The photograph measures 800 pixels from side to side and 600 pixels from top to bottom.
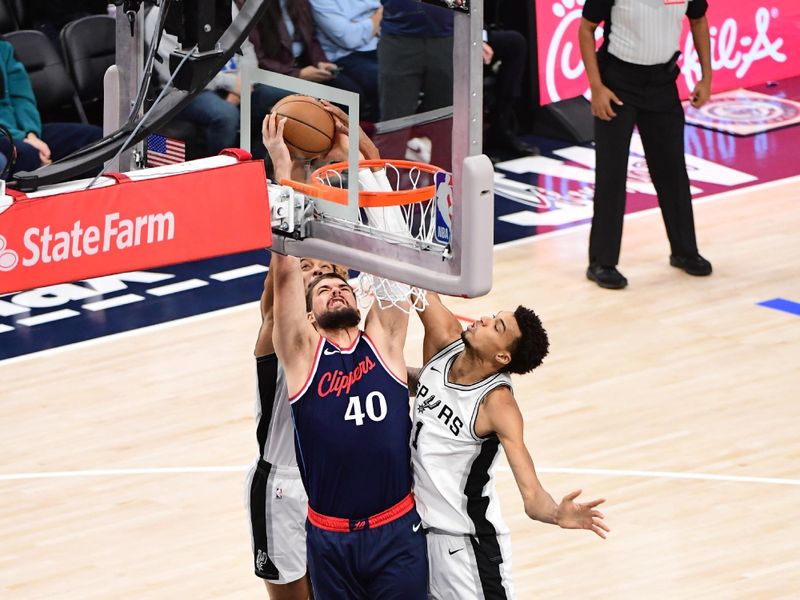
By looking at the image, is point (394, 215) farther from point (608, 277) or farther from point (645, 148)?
point (645, 148)

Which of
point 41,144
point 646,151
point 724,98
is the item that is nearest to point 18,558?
point 41,144

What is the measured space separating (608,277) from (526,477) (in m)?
4.80

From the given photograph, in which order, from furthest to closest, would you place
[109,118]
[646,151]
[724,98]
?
[724,98] → [646,151] → [109,118]

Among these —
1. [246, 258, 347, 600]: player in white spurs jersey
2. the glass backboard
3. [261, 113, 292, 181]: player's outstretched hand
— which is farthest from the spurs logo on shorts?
[261, 113, 292, 181]: player's outstretched hand

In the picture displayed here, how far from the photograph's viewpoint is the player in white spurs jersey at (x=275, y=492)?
19.3 ft

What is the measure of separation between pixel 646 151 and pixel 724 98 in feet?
12.0

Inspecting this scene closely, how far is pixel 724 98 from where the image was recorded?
1335 centimetres

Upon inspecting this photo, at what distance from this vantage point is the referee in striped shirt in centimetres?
955

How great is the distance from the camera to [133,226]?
14.4 ft

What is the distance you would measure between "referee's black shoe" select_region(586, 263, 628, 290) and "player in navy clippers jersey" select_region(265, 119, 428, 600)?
461 centimetres

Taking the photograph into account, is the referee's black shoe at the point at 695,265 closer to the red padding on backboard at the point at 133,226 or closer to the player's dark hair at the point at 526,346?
the player's dark hair at the point at 526,346

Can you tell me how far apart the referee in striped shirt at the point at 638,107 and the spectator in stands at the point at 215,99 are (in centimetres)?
426

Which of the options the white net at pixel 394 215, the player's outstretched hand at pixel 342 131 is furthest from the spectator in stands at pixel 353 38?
the white net at pixel 394 215

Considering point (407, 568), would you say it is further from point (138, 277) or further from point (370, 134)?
point (138, 277)
